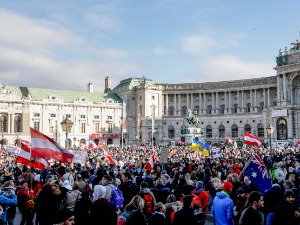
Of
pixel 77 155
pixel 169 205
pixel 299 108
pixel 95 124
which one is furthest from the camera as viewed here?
pixel 95 124

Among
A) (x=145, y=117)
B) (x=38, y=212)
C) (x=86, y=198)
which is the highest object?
(x=145, y=117)

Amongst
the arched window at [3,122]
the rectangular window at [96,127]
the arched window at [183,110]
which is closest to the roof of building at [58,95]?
the arched window at [3,122]

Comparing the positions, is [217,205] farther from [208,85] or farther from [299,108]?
[208,85]

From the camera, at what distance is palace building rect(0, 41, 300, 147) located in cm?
7250

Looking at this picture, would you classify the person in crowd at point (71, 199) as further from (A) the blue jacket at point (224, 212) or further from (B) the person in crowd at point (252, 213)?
(B) the person in crowd at point (252, 213)

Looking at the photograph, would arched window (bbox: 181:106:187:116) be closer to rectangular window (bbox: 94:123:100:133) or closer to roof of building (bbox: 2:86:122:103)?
roof of building (bbox: 2:86:122:103)

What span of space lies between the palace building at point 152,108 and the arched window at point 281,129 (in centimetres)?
52

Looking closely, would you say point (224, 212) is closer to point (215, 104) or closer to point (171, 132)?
point (215, 104)

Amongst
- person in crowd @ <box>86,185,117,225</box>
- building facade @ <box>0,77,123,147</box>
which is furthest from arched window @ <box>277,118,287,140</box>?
person in crowd @ <box>86,185,117,225</box>

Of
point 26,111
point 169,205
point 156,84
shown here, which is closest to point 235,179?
point 169,205

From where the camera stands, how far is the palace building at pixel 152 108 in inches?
2854

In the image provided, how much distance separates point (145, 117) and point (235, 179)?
72790 millimetres

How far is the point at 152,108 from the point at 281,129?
30.9 m

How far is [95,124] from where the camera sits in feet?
271
